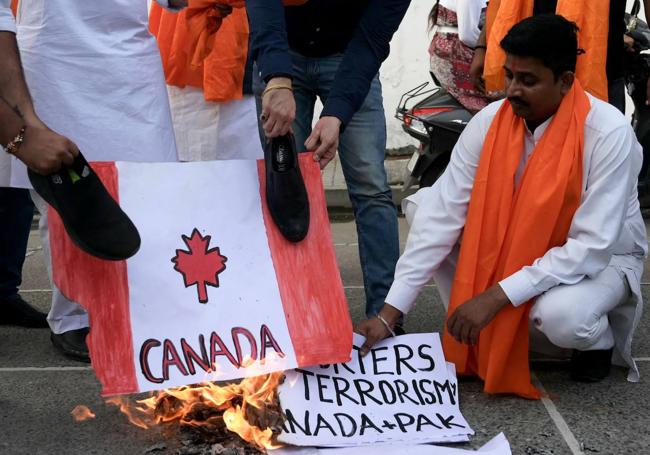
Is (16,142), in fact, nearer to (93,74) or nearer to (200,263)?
(200,263)

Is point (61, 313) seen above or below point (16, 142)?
below

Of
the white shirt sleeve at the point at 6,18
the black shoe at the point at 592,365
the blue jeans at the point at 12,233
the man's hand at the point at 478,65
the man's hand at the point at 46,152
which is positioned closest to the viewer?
the man's hand at the point at 46,152

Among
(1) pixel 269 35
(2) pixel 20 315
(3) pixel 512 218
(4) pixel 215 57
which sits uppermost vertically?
(1) pixel 269 35

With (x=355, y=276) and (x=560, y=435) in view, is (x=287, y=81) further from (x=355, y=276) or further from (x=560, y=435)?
(x=355, y=276)

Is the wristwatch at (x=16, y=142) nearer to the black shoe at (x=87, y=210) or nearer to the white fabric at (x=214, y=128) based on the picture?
the black shoe at (x=87, y=210)

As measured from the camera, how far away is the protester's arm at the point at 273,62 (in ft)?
9.09

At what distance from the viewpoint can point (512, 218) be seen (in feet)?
9.73

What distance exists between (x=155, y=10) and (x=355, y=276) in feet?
5.29

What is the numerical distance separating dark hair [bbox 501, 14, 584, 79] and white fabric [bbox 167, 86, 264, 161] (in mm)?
1930

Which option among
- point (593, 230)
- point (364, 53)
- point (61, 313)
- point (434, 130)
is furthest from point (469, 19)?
point (61, 313)

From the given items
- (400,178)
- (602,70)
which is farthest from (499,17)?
(400,178)

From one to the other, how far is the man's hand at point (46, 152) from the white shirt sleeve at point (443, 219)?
1.08 m

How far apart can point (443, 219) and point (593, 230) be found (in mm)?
478

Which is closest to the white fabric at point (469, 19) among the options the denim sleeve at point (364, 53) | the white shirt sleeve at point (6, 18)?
the denim sleeve at point (364, 53)
